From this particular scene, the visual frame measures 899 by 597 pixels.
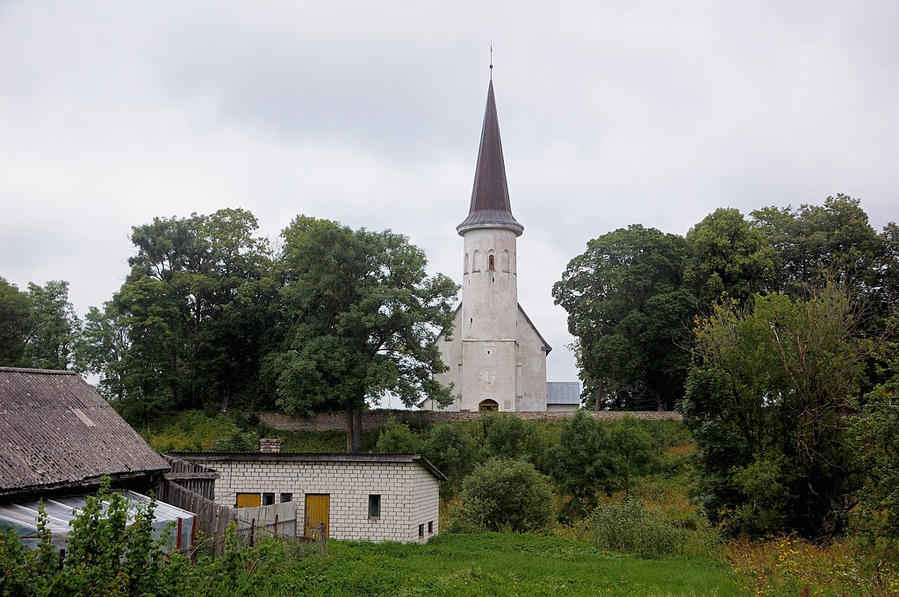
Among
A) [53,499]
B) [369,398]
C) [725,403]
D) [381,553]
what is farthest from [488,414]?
[53,499]

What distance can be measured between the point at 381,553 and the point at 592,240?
97.9 feet

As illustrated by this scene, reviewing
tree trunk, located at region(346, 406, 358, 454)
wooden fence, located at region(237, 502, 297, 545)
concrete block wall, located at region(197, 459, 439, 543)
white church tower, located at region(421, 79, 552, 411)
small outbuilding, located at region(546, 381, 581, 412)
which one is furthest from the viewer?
small outbuilding, located at region(546, 381, 581, 412)

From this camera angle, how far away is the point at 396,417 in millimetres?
41219

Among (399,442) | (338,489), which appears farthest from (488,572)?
(399,442)

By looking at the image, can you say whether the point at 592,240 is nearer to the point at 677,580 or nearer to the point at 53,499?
the point at 677,580

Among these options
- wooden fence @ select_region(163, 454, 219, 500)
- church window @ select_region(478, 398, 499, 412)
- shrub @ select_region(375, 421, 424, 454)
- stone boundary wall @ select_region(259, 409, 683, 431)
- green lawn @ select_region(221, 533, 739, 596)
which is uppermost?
church window @ select_region(478, 398, 499, 412)

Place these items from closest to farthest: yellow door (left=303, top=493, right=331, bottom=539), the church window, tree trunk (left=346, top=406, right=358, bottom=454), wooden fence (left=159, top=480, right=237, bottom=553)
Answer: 1. wooden fence (left=159, top=480, right=237, bottom=553)
2. yellow door (left=303, top=493, right=331, bottom=539)
3. tree trunk (left=346, top=406, right=358, bottom=454)
4. the church window

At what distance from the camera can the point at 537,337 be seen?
4909 centimetres

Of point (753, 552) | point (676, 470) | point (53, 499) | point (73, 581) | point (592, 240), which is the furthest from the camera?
point (592, 240)

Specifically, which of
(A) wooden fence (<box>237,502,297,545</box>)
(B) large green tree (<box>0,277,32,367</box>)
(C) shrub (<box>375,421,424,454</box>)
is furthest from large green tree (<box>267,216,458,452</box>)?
(A) wooden fence (<box>237,502,297,545</box>)

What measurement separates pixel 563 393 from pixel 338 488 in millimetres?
36992

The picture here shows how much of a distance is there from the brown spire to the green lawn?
88.4ft

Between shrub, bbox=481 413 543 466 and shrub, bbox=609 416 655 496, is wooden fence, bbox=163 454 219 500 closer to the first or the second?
shrub, bbox=481 413 543 466

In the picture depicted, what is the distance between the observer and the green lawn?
1334 cm
